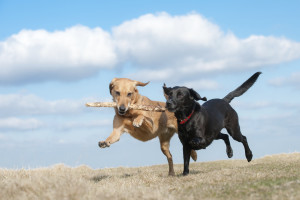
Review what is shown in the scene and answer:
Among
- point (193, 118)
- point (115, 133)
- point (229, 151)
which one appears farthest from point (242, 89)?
point (115, 133)

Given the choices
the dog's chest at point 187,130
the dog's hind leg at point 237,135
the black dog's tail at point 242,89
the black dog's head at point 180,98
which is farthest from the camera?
the black dog's tail at point 242,89

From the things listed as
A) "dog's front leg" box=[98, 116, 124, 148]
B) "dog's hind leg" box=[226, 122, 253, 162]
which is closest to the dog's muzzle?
"dog's front leg" box=[98, 116, 124, 148]

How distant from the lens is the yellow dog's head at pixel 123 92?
31.0 ft

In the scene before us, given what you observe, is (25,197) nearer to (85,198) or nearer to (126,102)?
(85,198)

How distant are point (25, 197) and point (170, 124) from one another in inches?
201

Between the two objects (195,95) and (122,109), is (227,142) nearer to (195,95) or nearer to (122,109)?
(195,95)

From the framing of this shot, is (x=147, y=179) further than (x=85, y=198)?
Yes

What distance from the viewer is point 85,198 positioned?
608cm

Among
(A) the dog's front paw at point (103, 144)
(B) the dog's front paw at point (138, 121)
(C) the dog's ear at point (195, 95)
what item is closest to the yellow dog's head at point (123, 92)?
(B) the dog's front paw at point (138, 121)

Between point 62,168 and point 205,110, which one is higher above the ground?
point 205,110

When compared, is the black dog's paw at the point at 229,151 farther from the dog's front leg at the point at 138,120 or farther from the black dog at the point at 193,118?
the dog's front leg at the point at 138,120

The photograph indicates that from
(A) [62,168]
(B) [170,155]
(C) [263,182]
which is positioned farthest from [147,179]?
(A) [62,168]

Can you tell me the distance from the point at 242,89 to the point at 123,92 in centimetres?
365

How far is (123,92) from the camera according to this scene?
380 inches
